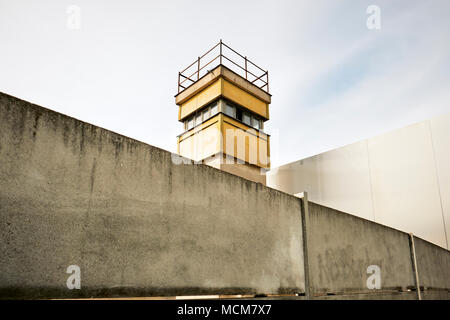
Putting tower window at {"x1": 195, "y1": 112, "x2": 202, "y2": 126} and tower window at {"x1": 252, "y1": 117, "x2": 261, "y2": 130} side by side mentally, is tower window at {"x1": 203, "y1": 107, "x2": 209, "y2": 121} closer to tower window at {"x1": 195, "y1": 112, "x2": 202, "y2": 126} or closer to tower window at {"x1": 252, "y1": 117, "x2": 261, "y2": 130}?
tower window at {"x1": 195, "y1": 112, "x2": 202, "y2": 126}

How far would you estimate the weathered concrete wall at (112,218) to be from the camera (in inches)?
119

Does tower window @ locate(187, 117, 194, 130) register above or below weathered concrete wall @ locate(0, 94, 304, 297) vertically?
above

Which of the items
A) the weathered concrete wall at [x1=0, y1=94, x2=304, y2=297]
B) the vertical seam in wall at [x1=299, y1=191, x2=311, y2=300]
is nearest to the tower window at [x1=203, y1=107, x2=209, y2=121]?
the vertical seam in wall at [x1=299, y1=191, x2=311, y2=300]

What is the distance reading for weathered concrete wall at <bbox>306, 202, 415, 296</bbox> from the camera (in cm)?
638

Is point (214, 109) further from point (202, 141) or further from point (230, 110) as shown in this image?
point (202, 141)

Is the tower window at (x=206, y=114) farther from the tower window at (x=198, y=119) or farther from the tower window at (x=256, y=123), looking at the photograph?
the tower window at (x=256, y=123)

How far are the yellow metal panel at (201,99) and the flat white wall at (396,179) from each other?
6.24m

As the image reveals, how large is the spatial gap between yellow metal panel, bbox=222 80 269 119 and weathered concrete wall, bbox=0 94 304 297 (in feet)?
29.1

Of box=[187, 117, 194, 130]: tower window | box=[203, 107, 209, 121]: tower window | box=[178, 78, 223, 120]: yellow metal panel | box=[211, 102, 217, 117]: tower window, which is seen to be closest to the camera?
box=[178, 78, 223, 120]: yellow metal panel

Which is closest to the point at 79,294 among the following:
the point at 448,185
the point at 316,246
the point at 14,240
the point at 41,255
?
the point at 41,255

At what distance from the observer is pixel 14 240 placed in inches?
116

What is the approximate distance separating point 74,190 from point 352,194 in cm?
1355

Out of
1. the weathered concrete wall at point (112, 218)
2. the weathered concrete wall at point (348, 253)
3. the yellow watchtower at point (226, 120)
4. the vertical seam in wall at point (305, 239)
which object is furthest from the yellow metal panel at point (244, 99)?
the weathered concrete wall at point (112, 218)

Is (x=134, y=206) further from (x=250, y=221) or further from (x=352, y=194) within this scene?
(x=352, y=194)
